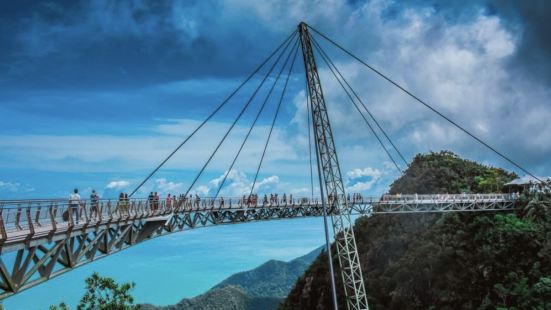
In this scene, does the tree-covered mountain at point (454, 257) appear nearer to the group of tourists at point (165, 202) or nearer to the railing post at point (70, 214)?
the group of tourists at point (165, 202)

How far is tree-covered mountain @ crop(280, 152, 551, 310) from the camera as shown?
148ft

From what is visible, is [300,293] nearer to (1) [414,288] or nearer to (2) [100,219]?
(1) [414,288]

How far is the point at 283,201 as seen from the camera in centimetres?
4350

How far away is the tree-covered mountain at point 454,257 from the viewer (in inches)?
1775

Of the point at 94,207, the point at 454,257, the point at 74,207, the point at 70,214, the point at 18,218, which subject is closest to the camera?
the point at 18,218

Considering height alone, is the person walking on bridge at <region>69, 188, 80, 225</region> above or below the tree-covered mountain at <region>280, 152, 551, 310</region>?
above

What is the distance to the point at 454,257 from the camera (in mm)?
52312

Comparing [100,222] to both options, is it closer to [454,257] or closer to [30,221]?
[30,221]

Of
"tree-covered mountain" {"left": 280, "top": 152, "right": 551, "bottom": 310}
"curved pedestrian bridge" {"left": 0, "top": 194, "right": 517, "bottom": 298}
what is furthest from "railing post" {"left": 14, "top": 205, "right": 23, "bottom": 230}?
"tree-covered mountain" {"left": 280, "top": 152, "right": 551, "bottom": 310}

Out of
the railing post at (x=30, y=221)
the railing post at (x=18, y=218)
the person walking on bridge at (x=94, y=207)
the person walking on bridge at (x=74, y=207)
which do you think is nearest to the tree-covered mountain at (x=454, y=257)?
the person walking on bridge at (x=94, y=207)

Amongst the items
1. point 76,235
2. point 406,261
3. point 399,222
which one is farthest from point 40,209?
point 399,222

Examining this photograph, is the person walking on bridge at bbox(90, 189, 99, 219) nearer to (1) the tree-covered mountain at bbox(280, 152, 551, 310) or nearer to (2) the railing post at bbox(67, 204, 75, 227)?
(2) the railing post at bbox(67, 204, 75, 227)

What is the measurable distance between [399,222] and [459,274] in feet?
52.3

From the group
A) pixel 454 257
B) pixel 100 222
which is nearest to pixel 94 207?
pixel 100 222
